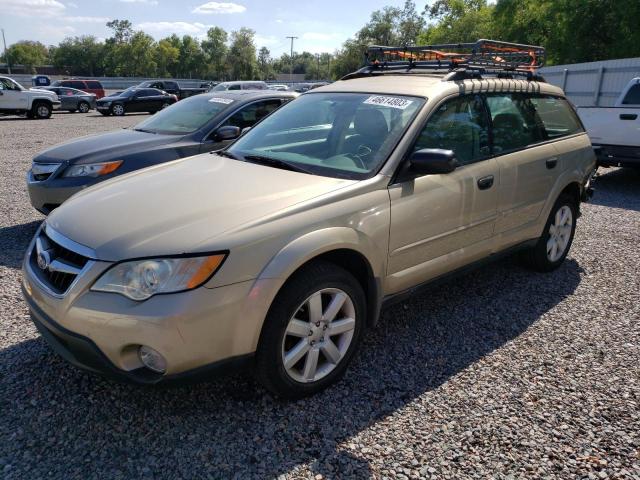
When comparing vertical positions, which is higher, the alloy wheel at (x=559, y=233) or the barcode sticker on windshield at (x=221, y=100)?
the barcode sticker on windshield at (x=221, y=100)

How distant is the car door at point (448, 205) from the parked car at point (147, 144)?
277cm

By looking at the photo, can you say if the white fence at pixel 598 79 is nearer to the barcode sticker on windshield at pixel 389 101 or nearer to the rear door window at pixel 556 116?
the rear door window at pixel 556 116

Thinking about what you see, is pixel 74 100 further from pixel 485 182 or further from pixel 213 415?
pixel 213 415

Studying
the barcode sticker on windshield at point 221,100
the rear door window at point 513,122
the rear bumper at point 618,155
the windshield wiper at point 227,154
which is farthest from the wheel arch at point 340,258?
the rear bumper at point 618,155

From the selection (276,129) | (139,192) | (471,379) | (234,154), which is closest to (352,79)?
(276,129)

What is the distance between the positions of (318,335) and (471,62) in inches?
109

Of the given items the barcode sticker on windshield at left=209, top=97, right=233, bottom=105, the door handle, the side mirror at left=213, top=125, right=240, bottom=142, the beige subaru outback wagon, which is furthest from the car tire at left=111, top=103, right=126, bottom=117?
the door handle

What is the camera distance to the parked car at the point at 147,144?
5.36 metres

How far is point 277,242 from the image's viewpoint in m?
2.55

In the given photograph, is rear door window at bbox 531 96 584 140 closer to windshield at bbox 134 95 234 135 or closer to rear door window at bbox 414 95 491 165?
rear door window at bbox 414 95 491 165

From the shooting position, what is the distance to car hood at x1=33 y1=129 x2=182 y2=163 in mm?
5469

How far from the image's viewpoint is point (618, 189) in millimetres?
9086

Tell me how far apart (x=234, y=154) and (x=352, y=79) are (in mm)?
1363

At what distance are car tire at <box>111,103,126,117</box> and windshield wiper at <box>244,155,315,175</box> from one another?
24093 millimetres
